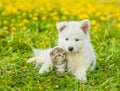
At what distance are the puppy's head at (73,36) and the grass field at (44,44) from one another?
1.49 ft

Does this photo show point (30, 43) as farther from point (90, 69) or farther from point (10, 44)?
point (90, 69)

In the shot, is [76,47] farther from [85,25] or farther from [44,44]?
[44,44]

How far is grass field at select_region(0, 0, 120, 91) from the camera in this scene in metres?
6.53

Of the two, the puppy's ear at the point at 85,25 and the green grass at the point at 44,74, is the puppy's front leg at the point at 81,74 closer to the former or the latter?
the green grass at the point at 44,74

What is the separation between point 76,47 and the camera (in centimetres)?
670

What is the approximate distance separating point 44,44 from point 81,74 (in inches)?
77.6

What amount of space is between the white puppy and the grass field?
0.14 metres

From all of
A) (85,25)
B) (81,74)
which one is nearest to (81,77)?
(81,74)

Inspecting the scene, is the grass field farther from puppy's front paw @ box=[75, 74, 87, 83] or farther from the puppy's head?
the puppy's head

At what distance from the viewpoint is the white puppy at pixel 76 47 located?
6672 mm

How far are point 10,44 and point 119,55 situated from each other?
2004 mm

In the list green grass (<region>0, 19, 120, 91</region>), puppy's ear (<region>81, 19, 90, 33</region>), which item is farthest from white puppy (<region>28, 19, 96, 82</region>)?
green grass (<region>0, 19, 120, 91</region>)

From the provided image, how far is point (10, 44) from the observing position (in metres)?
8.46

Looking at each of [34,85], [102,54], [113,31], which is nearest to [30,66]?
[34,85]
